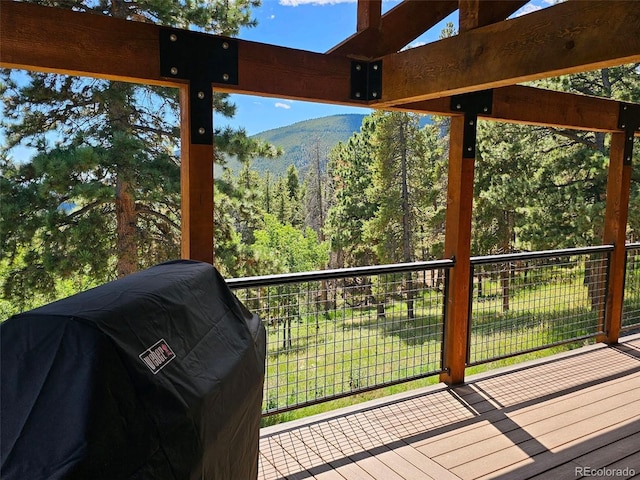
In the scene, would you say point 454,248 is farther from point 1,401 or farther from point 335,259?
point 335,259

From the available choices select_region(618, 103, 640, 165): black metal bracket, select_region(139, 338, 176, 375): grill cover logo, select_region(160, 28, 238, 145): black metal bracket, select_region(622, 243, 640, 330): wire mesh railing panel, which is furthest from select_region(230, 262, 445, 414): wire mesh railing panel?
select_region(622, 243, 640, 330): wire mesh railing panel

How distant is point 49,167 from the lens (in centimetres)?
684

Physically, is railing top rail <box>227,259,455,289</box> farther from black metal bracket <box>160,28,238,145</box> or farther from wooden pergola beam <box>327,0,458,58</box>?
wooden pergola beam <box>327,0,458,58</box>

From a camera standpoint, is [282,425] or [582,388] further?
[582,388]

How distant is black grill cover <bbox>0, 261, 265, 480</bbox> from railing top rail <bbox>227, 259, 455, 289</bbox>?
1.34 m

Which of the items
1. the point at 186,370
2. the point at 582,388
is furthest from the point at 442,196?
the point at 186,370

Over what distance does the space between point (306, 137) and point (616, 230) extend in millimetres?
39691

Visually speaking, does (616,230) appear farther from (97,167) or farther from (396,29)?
(97,167)

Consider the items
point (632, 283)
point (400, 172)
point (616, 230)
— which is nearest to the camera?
point (616, 230)

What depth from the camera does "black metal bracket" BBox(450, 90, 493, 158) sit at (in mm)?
3283

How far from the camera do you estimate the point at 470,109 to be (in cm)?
331

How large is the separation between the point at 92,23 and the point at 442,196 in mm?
15276

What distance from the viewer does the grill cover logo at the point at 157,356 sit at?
1012mm

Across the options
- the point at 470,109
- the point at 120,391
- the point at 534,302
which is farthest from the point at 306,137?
the point at 120,391
